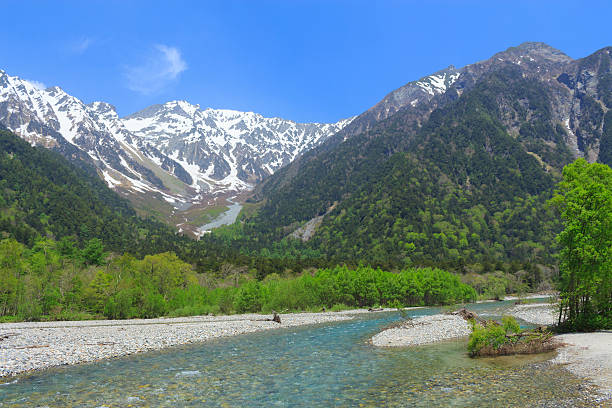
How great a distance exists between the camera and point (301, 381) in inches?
959

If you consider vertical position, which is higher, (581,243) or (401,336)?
(581,243)

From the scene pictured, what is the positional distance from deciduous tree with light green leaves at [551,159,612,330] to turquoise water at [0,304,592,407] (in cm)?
1169

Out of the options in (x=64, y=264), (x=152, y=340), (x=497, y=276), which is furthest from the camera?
(x=497, y=276)

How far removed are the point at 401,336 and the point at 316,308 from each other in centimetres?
4892

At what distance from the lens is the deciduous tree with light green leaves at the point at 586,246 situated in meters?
33.4

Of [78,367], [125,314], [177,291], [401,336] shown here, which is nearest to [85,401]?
[78,367]

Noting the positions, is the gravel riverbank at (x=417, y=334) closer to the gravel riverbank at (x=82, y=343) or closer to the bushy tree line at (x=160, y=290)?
the gravel riverbank at (x=82, y=343)

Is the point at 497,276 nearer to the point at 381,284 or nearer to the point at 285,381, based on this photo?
the point at 381,284

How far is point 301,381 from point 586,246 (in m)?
27.4

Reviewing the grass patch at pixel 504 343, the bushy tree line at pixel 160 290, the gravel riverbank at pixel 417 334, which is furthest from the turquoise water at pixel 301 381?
the bushy tree line at pixel 160 290

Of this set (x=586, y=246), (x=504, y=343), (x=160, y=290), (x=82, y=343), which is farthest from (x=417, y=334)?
(x=160, y=290)

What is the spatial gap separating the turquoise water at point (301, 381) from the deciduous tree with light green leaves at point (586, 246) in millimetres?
11691

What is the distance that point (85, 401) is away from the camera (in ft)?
64.7

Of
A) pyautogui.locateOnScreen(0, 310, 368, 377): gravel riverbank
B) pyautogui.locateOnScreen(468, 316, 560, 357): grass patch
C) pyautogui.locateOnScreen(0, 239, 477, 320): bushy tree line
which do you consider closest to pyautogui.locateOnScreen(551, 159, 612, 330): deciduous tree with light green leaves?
pyautogui.locateOnScreen(468, 316, 560, 357): grass patch
